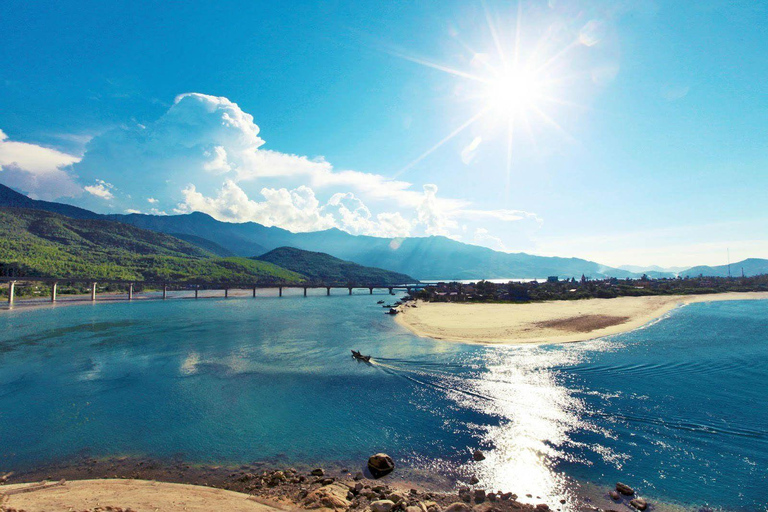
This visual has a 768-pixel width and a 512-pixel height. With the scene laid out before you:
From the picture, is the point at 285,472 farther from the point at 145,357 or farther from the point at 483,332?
the point at 483,332

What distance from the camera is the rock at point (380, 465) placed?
46.0ft

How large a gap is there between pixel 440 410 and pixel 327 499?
36.7 ft

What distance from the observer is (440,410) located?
21047 millimetres

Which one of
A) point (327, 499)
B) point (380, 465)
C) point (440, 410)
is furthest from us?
point (440, 410)

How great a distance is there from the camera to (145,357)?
123 ft

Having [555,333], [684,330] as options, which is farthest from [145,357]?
[684,330]

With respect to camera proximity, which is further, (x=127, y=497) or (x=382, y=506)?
(x=127, y=497)

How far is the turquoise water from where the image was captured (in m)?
14.7

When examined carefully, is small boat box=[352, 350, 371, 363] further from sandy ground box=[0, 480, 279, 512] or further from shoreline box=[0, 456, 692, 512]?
sandy ground box=[0, 480, 279, 512]

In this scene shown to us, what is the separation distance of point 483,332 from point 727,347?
27.5 m

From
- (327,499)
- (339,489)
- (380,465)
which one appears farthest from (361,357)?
(327,499)

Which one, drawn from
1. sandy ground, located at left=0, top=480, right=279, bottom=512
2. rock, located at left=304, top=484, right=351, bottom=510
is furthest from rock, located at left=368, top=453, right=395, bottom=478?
sandy ground, located at left=0, top=480, right=279, bottom=512

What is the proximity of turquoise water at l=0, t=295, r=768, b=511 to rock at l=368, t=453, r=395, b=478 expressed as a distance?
0.87 metres

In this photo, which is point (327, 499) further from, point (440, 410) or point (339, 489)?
point (440, 410)
